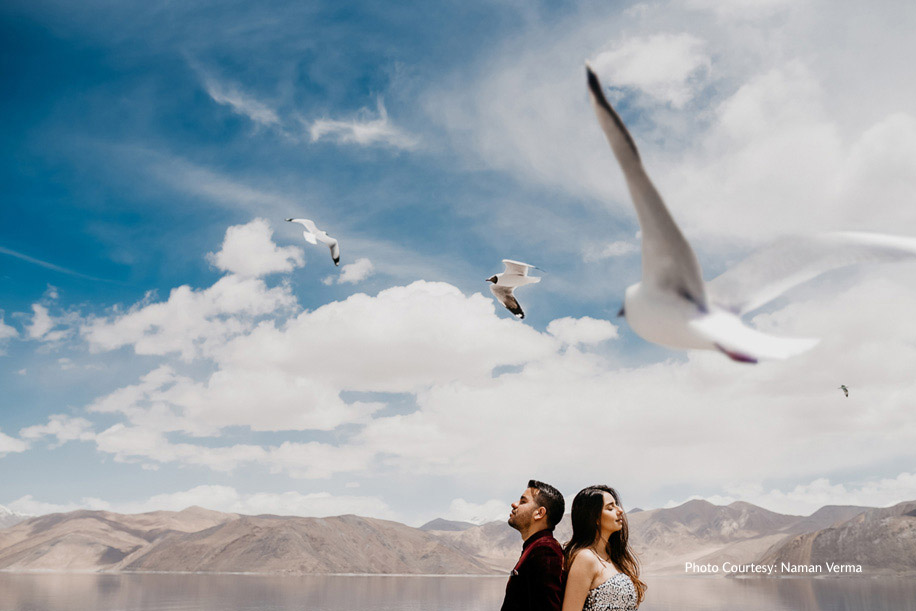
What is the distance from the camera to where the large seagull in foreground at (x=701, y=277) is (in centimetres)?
179

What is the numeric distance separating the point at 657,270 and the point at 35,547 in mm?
186712

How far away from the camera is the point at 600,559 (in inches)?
159

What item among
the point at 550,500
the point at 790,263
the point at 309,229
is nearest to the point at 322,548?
the point at 309,229

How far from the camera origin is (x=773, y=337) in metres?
1.83

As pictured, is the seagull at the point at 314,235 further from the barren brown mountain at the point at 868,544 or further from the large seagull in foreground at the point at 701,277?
the barren brown mountain at the point at 868,544

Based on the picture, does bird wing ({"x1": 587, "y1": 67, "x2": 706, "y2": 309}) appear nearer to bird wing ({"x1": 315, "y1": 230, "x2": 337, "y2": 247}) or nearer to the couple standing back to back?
the couple standing back to back

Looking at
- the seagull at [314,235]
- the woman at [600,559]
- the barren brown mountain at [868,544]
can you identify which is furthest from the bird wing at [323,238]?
the barren brown mountain at [868,544]

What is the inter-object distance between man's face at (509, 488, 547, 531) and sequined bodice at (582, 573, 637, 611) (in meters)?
0.52

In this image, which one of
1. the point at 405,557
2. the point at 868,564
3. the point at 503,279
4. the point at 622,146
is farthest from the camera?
the point at 405,557

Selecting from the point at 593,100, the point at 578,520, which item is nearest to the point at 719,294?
the point at 593,100

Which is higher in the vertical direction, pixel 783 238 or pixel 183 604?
pixel 783 238

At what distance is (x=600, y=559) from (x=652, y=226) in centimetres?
276

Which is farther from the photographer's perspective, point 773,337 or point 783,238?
point 783,238

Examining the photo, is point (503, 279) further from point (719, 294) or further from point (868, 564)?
point (868, 564)
